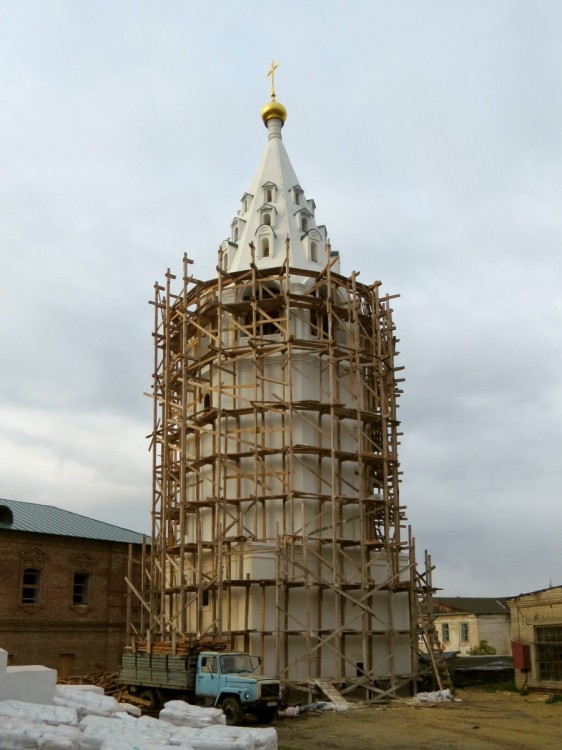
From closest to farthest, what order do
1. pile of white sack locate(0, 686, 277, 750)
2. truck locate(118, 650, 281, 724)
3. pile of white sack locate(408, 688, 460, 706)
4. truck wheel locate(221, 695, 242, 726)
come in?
1. pile of white sack locate(0, 686, 277, 750)
2. truck wheel locate(221, 695, 242, 726)
3. truck locate(118, 650, 281, 724)
4. pile of white sack locate(408, 688, 460, 706)

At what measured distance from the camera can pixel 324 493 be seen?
27734 mm

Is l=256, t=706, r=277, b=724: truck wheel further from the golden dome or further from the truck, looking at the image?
the golden dome

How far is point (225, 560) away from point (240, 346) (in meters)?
7.60

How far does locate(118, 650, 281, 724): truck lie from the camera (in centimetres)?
1877

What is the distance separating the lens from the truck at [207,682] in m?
18.8

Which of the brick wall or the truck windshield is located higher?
the brick wall

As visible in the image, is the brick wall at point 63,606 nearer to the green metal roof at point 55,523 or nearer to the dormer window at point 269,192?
the green metal roof at point 55,523

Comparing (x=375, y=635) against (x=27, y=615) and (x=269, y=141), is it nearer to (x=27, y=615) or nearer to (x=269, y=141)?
(x=27, y=615)

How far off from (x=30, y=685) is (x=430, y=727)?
945 cm

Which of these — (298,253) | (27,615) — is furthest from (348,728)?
(298,253)

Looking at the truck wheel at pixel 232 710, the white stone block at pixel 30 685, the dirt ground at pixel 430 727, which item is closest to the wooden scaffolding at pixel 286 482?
the dirt ground at pixel 430 727

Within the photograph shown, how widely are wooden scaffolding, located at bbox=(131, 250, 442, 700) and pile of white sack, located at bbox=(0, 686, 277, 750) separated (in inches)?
343

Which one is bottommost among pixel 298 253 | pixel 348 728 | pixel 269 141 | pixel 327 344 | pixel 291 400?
pixel 348 728

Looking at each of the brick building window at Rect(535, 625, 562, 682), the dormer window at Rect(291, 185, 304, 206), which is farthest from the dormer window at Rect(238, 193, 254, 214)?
the brick building window at Rect(535, 625, 562, 682)
